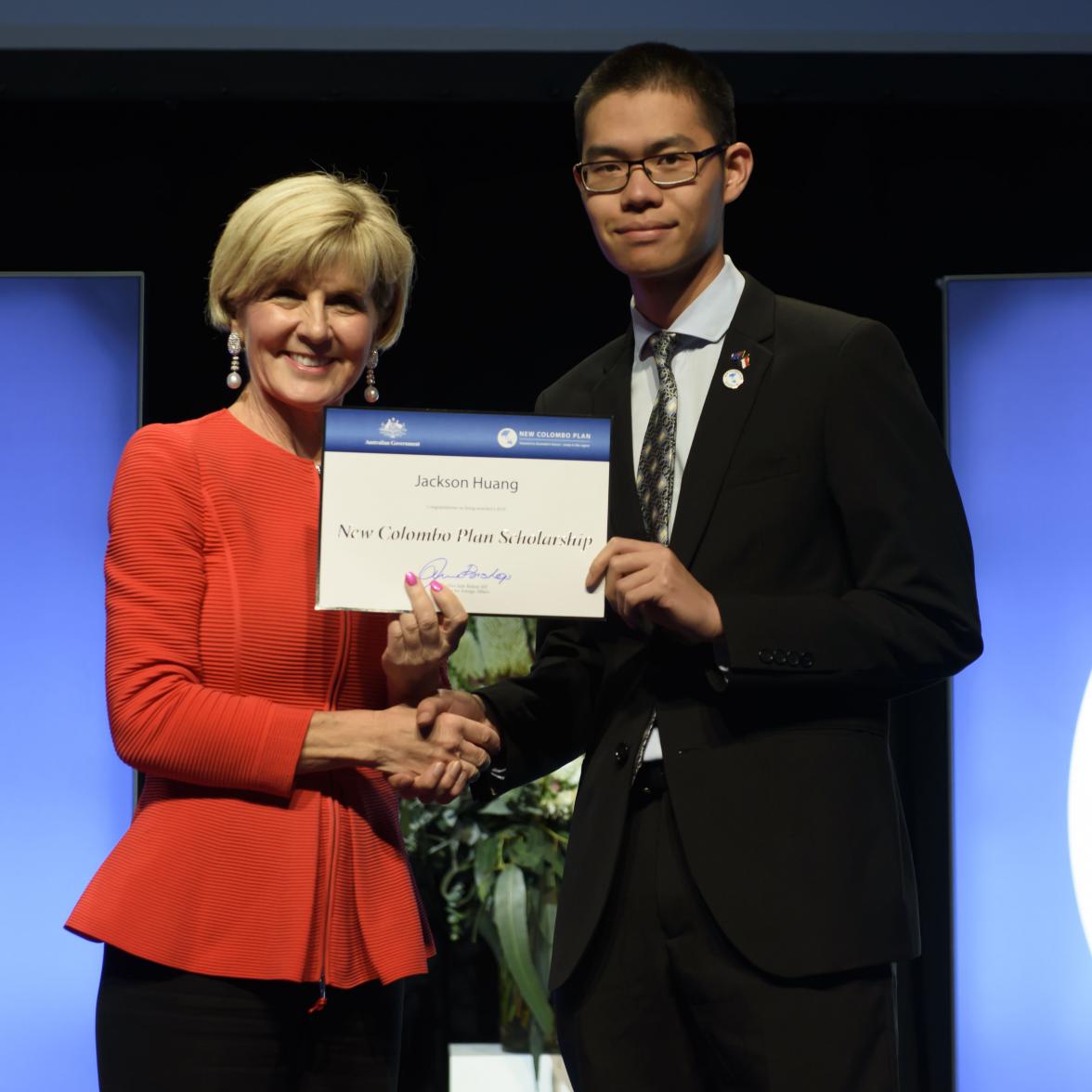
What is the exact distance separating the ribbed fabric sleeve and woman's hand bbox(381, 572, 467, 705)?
61mm

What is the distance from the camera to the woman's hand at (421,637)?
1.75 m

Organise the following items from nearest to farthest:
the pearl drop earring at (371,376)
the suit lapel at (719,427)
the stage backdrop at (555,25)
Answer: the suit lapel at (719,427) < the pearl drop earring at (371,376) < the stage backdrop at (555,25)

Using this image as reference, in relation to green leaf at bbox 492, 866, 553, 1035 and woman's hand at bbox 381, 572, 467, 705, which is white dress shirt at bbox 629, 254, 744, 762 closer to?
woman's hand at bbox 381, 572, 467, 705

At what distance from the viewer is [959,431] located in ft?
12.4

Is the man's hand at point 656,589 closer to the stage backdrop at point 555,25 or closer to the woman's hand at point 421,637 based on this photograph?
the woman's hand at point 421,637

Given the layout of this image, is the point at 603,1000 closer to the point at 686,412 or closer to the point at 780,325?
the point at 686,412

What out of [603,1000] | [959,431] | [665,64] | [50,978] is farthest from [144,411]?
[603,1000]

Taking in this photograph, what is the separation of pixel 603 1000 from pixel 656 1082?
0.12 metres

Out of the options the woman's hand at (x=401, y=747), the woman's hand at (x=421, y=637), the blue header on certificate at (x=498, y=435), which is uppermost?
the blue header on certificate at (x=498, y=435)

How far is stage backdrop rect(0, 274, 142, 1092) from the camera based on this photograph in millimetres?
3609

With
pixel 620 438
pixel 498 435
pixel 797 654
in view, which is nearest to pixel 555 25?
pixel 620 438

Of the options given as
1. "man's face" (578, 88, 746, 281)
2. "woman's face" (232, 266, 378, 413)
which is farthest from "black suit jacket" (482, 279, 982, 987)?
"woman's face" (232, 266, 378, 413)

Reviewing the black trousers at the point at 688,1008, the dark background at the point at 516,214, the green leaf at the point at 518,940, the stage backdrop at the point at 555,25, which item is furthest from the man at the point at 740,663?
the dark background at the point at 516,214
